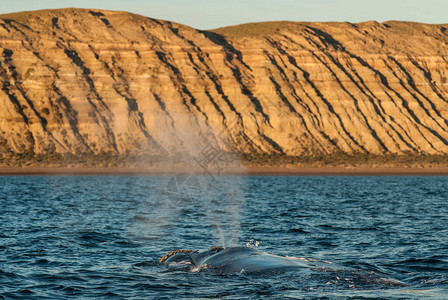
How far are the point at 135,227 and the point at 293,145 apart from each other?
10341 cm

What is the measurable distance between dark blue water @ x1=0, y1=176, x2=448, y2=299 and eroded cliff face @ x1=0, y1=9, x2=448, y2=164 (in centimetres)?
8303

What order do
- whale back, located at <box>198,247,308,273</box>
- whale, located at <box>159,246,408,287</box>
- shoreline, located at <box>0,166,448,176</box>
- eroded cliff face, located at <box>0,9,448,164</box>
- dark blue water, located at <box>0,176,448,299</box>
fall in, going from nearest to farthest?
dark blue water, located at <box>0,176,448,299</box> → whale, located at <box>159,246,408,287</box> → whale back, located at <box>198,247,308,273</box> → shoreline, located at <box>0,166,448,176</box> → eroded cliff face, located at <box>0,9,448,164</box>

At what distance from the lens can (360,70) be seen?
514 feet

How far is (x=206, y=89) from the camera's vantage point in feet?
482

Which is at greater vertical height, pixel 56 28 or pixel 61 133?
pixel 56 28

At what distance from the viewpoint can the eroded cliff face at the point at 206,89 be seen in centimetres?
13238

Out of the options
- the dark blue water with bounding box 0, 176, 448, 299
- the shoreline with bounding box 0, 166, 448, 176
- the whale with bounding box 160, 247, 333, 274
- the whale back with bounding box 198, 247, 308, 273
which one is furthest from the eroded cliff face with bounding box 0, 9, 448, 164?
the whale back with bounding box 198, 247, 308, 273

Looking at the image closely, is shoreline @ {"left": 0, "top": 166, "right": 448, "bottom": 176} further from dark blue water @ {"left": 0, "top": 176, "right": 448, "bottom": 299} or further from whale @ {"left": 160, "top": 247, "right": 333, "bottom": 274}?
whale @ {"left": 160, "top": 247, "right": 333, "bottom": 274}

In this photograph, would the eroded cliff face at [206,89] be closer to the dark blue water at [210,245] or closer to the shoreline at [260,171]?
the shoreline at [260,171]

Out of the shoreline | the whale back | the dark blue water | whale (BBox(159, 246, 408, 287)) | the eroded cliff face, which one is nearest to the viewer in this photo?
the dark blue water

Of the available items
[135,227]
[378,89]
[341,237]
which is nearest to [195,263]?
[341,237]

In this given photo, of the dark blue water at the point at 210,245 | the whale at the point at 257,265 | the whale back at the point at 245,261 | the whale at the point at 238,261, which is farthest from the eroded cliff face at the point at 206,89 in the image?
the whale back at the point at 245,261

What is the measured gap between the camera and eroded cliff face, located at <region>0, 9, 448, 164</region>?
132375 millimetres

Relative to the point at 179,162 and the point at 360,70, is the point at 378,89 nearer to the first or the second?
the point at 360,70
